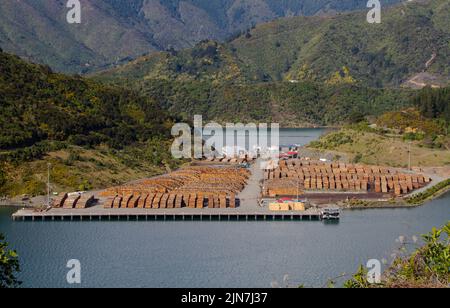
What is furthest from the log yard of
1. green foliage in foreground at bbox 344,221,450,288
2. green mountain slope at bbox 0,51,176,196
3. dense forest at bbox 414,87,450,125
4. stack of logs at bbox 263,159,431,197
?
green foliage in foreground at bbox 344,221,450,288

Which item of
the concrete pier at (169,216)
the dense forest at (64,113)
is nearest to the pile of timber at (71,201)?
the concrete pier at (169,216)

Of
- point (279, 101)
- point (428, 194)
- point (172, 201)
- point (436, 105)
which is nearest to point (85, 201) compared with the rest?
point (172, 201)

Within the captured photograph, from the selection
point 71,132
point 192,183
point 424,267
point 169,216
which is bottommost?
point 169,216

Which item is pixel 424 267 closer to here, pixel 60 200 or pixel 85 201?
pixel 85 201

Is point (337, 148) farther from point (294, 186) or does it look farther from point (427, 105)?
point (294, 186)

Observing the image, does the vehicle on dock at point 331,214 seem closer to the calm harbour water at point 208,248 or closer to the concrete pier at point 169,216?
the concrete pier at point 169,216

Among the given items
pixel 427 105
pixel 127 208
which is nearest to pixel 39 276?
pixel 127 208
